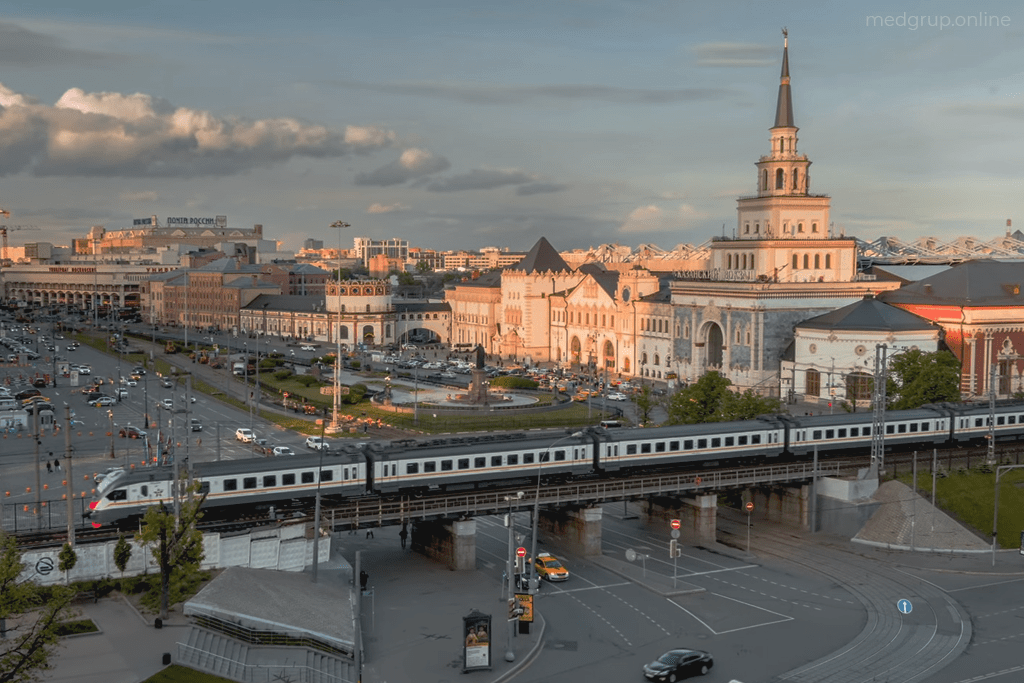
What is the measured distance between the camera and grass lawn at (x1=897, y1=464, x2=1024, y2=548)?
54812mm

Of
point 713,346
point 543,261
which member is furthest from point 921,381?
point 543,261

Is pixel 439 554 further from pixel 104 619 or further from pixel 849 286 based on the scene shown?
pixel 849 286

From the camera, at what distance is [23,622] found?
37.5 meters

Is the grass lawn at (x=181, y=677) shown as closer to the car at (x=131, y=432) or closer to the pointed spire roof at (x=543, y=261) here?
the car at (x=131, y=432)

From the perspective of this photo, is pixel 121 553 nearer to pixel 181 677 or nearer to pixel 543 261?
pixel 181 677

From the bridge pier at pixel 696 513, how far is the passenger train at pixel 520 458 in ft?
6.96

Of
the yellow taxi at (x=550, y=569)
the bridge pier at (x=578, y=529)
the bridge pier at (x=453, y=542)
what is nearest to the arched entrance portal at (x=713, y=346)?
the bridge pier at (x=578, y=529)

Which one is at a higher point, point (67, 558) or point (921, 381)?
point (921, 381)

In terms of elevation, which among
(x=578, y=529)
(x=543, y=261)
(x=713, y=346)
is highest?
(x=543, y=261)

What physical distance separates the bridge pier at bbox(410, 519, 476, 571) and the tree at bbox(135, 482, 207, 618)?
11982 millimetres

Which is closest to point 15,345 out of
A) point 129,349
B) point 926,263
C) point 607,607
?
point 129,349

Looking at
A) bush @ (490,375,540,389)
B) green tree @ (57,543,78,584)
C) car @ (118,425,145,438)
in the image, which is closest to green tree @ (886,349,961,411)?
bush @ (490,375,540,389)

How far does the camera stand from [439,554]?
5162cm

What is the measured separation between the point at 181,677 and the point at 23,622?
316 inches
